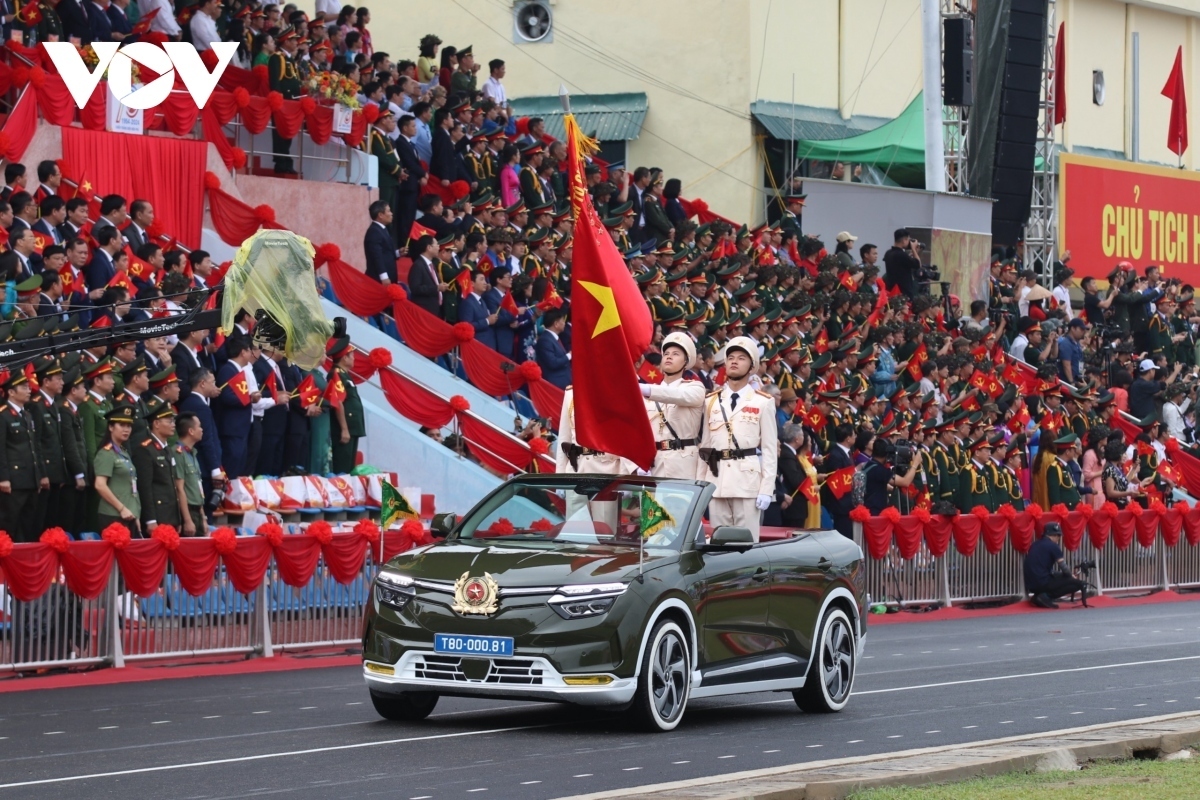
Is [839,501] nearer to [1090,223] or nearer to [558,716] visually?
[558,716]

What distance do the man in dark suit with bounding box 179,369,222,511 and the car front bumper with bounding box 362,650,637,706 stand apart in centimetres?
789

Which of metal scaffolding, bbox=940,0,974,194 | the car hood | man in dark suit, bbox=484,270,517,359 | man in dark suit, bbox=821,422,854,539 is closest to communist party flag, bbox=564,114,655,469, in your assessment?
the car hood

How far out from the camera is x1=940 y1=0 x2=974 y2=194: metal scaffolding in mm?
36625

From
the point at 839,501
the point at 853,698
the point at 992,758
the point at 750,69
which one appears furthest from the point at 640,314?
the point at 750,69

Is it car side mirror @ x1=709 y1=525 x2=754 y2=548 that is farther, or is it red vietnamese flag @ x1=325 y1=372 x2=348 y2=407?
red vietnamese flag @ x1=325 y1=372 x2=348 y2=407

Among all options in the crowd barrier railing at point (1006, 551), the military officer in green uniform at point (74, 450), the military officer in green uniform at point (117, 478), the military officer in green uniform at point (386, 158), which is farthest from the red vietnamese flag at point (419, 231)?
the military officer in green uniform at point (117, 478)

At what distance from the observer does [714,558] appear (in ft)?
43.8

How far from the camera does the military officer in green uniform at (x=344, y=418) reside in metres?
22.2

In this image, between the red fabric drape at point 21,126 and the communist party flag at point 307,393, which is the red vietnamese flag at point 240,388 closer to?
the communist party flag at point 307,393

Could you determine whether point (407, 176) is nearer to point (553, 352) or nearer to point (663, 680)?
point (553, 352)

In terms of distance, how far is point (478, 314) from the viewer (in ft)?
84.1

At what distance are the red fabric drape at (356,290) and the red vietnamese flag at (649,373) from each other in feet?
7.76

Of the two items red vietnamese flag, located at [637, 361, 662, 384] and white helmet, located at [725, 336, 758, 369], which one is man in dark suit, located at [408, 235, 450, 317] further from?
white helmet, located at [725, 336, 758, 369]

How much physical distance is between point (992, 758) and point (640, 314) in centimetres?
663
